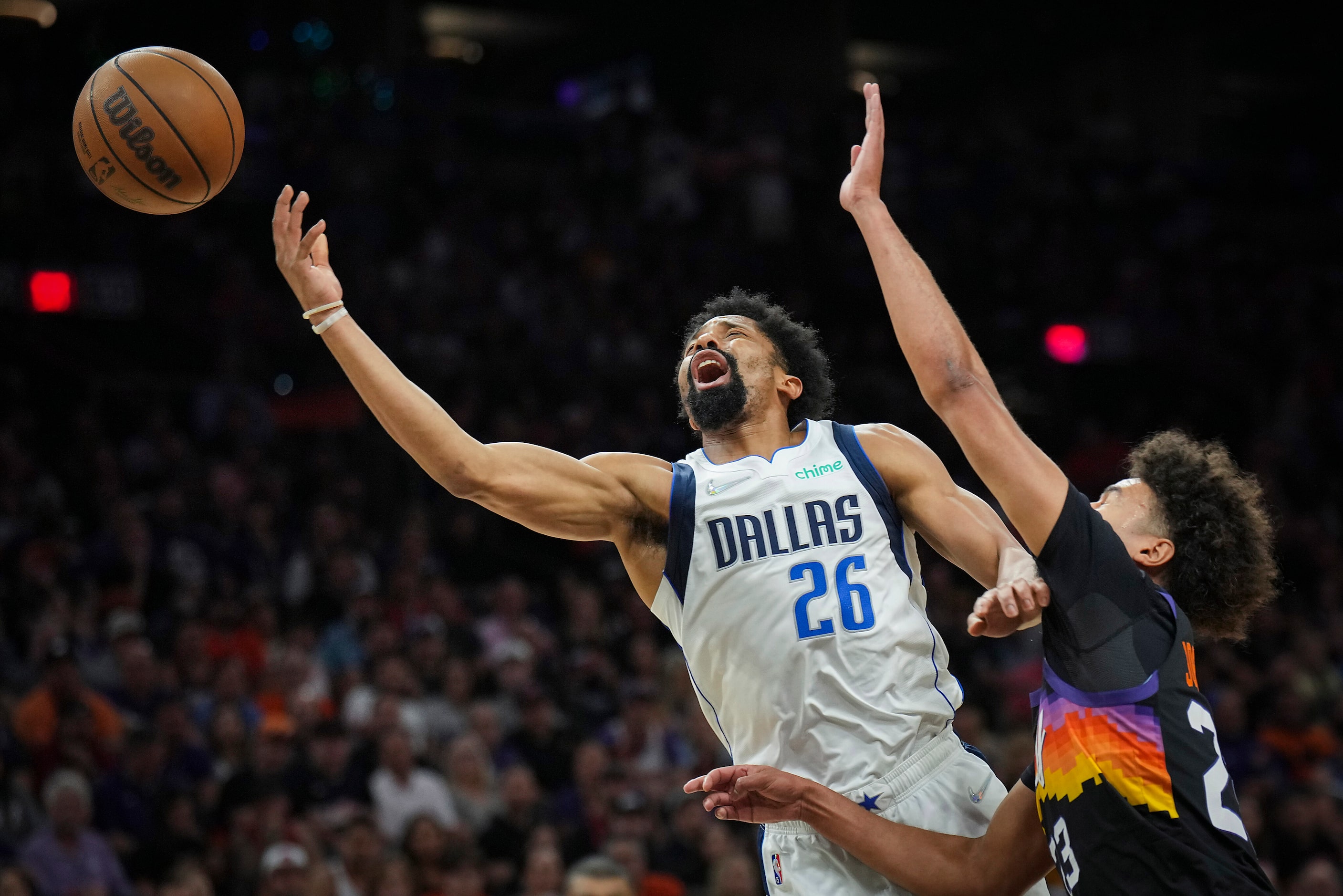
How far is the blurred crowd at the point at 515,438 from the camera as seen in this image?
7.21 meters

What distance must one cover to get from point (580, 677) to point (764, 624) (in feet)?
19.1

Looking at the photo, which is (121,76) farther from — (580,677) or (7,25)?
Result: (7,25)

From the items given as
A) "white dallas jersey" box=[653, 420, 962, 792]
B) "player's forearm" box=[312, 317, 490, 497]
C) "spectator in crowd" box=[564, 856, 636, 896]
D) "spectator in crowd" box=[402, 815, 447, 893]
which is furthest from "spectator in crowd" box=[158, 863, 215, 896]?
"player's forearm" box=[312, 317, 490, 497]

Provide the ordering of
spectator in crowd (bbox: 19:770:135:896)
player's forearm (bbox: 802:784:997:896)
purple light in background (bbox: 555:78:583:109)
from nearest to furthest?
player's forearm (bbox: 802:784:997:896), spectator in crowd (bbox: 19:770:135:896), purple light in background (bbox: 555:78:583:109)

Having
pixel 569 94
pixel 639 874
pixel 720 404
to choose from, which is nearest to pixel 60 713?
pixel 639 874

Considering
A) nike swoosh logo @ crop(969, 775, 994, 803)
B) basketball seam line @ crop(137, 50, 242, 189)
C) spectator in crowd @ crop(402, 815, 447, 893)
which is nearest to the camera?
nike swoosh logo @ crop(969, 775, 994, 803)

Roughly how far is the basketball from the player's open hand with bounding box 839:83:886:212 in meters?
1.91

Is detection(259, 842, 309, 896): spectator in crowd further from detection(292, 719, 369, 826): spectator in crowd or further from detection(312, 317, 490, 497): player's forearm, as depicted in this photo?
detection(312, 317, 490, 497): player's forearm

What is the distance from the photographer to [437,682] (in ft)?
27.8

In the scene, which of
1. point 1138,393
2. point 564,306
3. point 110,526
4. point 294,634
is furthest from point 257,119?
point 1138,393

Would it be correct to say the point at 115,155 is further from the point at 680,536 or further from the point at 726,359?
the point at 680,536

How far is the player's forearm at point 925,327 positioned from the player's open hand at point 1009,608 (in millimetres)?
390

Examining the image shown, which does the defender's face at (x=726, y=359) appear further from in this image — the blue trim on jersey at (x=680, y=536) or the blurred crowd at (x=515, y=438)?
the blurred crowd at (x=515, y=438)

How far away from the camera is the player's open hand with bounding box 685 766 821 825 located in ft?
10.1
